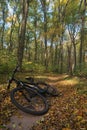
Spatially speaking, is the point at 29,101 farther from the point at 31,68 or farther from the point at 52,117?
the point at 31,68

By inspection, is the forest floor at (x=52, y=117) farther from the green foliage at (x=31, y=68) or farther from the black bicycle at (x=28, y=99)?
the green foliage at (x=31, y=68)

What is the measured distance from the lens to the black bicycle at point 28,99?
22.3 ft

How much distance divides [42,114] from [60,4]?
2508 centimetres

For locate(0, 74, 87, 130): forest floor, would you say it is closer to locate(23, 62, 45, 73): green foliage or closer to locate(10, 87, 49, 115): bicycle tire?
locate(10, 87, 49, 115): bicycle tire

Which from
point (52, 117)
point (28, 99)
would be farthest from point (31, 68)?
point (52, 117)

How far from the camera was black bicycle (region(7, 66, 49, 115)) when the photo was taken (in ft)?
22.3

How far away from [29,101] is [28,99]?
0.26 ft

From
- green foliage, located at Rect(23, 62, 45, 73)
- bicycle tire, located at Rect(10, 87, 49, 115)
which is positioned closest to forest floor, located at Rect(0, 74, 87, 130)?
bicycle tire, located at Rect(10, 87, 49, 115)

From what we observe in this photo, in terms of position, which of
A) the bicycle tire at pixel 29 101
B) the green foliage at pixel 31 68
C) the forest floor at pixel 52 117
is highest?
the bicycle tire at pixel 29 101

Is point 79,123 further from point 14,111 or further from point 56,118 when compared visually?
point 14,111

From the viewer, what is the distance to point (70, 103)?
7477mm

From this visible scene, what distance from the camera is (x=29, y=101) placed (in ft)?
24.0

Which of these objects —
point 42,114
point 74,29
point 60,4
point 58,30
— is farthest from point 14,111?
point 74,29

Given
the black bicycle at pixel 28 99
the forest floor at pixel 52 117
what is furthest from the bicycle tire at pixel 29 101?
the forest floor at pixel 52 117
